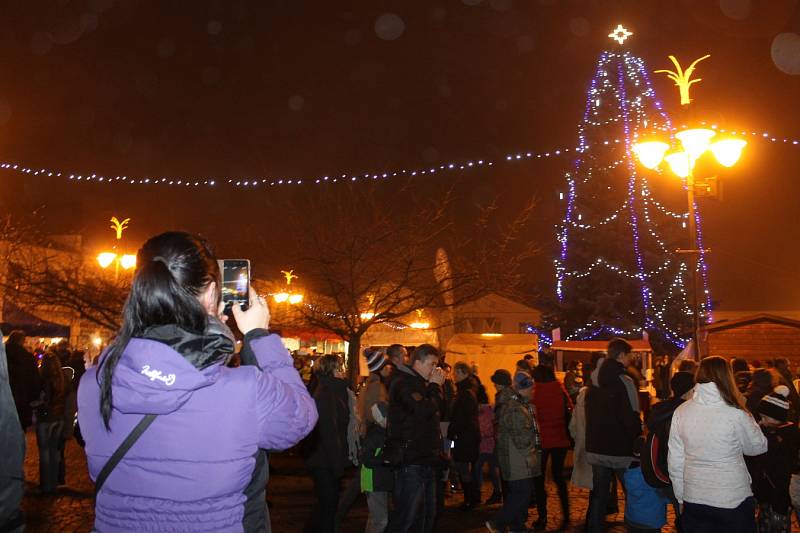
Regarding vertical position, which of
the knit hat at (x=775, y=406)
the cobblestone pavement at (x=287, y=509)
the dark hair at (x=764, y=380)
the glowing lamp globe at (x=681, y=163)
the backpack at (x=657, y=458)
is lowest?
the cobblestone pavement at (x=287, y=509)

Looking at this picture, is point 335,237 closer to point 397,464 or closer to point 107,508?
point 397,464

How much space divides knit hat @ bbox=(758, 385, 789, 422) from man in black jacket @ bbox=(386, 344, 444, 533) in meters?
2.90

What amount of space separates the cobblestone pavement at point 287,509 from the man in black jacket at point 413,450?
2479 millimetres

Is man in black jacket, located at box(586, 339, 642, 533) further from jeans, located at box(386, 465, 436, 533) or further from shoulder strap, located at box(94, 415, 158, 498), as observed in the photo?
shoulder strap, located at box(94, 415, 158, 498)

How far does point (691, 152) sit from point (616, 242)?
24804mm

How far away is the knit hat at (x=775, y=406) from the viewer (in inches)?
256

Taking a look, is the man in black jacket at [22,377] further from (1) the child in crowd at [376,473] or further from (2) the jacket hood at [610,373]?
(2) the jacket hood at [610,373]

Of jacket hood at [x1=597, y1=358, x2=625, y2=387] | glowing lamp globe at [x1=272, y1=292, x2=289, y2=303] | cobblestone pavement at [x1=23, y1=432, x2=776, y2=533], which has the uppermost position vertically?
glowing lamp globe at [x1=272, y1=292, x2=289, y2=303]

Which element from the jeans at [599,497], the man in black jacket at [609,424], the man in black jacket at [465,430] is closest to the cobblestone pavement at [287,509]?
the man in black jacket at [465,430]

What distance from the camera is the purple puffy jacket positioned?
2.27 meters

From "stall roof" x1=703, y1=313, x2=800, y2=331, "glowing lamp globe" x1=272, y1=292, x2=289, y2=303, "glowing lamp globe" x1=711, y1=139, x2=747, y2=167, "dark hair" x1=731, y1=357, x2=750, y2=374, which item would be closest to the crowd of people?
"dark hair" x1=731, y1=357, x2=750, y2=374

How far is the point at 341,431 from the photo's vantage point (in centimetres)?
732

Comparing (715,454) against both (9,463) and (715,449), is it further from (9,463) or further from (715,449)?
(9,463)

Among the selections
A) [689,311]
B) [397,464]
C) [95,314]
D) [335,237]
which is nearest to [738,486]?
[397,464]
